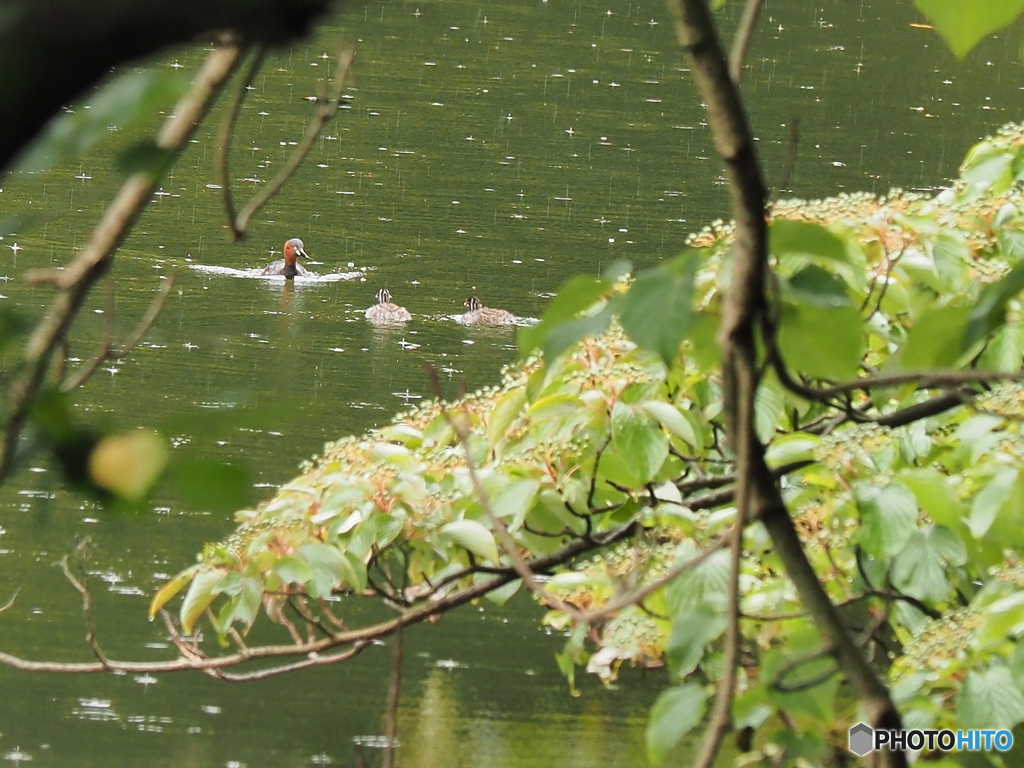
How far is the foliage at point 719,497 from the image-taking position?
1638mm

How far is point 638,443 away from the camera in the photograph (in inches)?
74.5

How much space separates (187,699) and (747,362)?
7.74 ft

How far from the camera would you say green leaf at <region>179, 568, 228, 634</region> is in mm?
2062

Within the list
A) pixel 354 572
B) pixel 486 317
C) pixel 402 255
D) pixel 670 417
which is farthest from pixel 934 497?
pixel 402 255

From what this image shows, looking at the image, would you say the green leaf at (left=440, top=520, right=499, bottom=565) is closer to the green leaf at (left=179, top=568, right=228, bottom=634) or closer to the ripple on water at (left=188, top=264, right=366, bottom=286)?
the green leaf at (left=179, top=568, right=228, bottom=634)

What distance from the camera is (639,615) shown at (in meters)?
1.86

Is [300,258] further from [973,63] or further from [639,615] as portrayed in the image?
[973,63]

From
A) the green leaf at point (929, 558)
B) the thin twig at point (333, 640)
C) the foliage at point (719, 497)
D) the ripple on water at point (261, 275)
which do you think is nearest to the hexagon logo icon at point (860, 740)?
the foliage at point (719, 497)

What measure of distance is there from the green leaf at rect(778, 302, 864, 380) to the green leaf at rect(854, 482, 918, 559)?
979mm

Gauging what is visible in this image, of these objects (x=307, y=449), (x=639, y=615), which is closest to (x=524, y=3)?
(x=307, y=449)

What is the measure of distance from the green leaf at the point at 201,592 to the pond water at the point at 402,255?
0.08 m

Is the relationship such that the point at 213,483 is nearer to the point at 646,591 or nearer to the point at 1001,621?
the point at 646,591

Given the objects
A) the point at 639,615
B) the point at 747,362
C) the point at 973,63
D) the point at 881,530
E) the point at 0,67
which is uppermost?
the point at 0,67

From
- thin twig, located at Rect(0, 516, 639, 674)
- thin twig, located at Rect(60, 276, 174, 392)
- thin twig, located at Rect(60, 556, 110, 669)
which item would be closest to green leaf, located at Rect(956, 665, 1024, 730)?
thin twig, located at Rect(0, 516, 639, 674)
